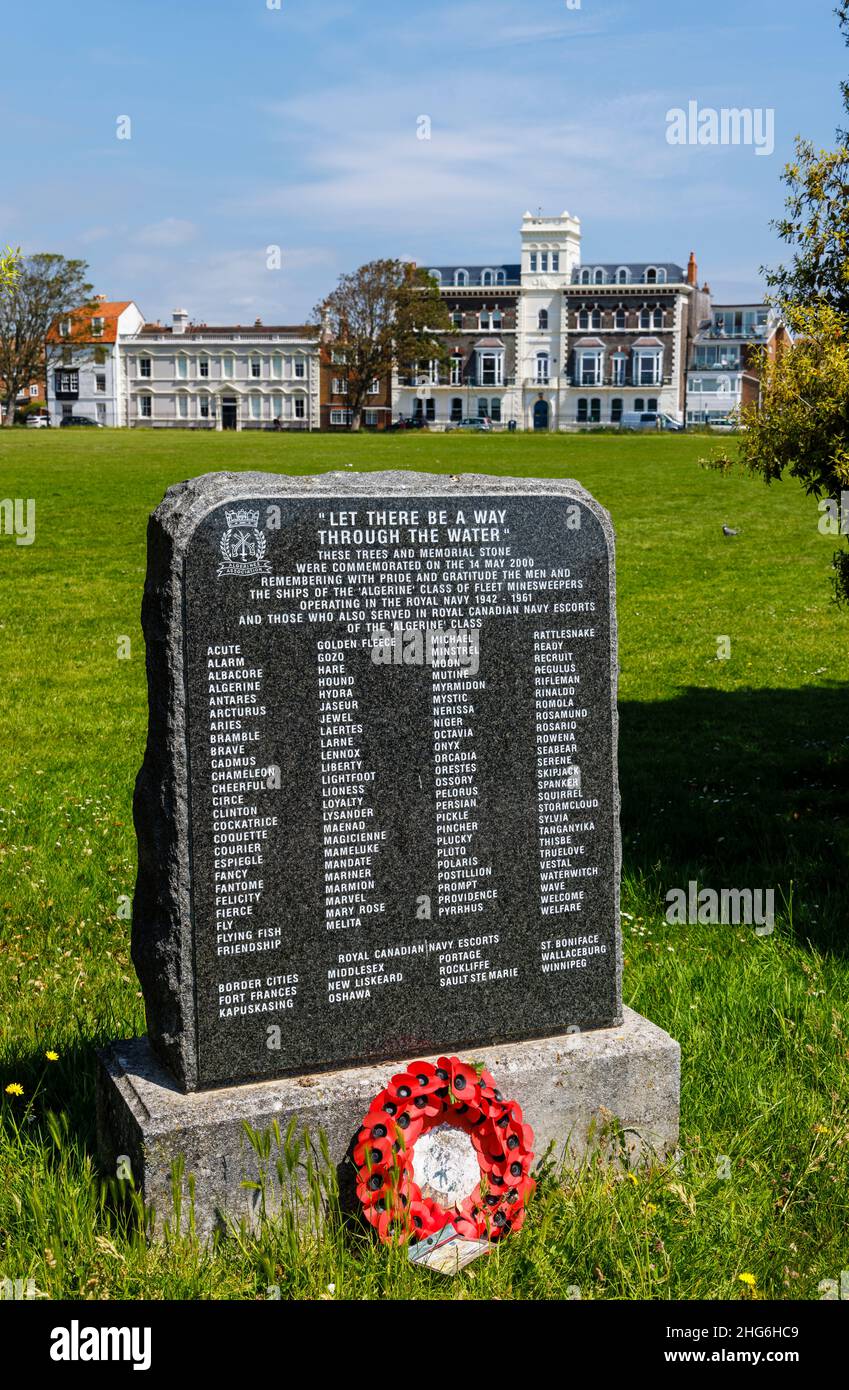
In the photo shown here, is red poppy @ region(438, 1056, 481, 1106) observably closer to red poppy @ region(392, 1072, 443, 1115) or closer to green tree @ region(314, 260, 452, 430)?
red poppy @ region(392, 1072, 443, 1115)

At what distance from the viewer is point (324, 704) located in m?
4.93

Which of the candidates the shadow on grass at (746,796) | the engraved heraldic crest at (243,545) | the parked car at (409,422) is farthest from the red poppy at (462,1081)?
the parked car at (409,422)

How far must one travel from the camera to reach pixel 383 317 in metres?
90.4

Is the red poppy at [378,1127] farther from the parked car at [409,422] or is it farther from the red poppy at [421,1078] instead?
the parked car at [409,422]

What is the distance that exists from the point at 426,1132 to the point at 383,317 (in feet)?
295

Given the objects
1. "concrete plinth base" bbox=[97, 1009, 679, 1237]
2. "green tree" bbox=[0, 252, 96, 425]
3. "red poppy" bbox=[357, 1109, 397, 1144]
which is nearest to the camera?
"concrete plinth base" bbox=[97, 1009, 679, 1237]

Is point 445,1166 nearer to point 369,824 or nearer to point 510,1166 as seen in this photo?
point 510,1166

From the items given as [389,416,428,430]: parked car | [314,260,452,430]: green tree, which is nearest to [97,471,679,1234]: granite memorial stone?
[314,260,452,430]: green tree

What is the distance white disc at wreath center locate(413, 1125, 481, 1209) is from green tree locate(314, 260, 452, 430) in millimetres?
88145

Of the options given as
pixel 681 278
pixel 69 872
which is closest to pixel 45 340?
pixel 681 278

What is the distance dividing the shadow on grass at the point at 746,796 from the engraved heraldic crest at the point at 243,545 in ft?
13.6

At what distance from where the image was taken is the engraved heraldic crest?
188 inches

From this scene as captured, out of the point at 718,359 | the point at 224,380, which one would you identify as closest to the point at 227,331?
the point at 224,380

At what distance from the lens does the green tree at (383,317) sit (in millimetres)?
88625
